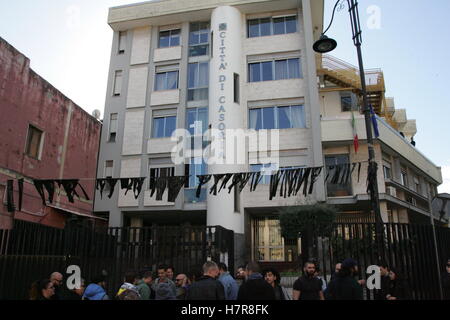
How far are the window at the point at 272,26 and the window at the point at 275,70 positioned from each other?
207cm

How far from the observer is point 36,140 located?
17812mm

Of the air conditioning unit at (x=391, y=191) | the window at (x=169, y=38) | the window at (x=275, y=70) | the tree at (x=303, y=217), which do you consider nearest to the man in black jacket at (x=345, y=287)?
the tree at (x=303, y=217)

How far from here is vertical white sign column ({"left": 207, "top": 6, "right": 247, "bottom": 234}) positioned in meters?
20.0

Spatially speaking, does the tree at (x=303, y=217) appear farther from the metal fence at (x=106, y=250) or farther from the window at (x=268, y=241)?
the metal fence at (x=106, y=250)

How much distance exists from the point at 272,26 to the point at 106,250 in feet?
59.3

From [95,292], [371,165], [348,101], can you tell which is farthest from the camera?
[348,101]

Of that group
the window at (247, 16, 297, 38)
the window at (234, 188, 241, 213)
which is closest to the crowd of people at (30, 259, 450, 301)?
the window at (234, 188, 241, 213)

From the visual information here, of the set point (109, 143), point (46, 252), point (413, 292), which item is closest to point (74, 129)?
point (109, 143)

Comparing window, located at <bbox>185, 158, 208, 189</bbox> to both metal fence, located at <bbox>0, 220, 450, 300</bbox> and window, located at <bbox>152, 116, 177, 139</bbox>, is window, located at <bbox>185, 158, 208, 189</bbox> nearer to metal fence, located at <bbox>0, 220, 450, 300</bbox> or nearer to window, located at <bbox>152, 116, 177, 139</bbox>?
window, located at <bbox>152, 116, 177, 139</bbox>

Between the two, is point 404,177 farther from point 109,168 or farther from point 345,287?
point 345,287

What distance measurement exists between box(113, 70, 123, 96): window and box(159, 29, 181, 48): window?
3.37 meters

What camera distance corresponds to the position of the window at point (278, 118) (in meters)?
21.6

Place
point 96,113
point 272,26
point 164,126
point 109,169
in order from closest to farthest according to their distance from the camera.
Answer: point 109,169, point 164,126, point 272,26, point 96,113

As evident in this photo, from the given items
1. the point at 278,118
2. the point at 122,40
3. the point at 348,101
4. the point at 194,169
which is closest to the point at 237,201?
the point at 194,169
